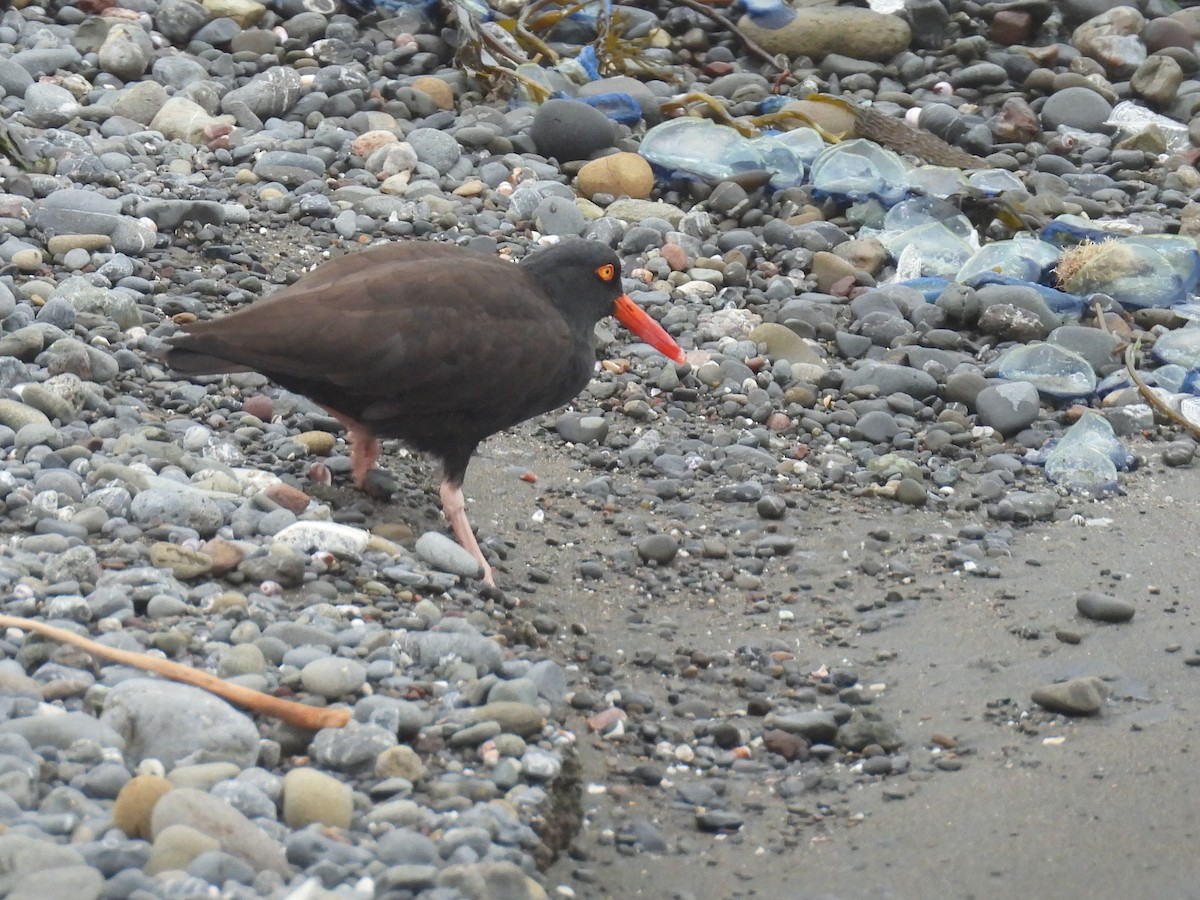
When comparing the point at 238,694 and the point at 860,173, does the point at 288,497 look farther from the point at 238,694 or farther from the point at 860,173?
the point at 860,173

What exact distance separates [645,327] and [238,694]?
2.74m

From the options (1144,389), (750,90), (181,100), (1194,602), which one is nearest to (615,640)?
(1194,602)

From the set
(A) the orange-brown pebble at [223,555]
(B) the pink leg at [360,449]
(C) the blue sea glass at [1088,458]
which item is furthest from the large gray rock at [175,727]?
(C) the blue sea glass at [1088,458]

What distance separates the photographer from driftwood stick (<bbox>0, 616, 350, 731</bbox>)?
131 inches

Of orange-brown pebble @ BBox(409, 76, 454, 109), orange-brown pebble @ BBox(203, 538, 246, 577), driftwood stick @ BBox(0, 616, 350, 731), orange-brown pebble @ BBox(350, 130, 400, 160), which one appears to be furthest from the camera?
orange-brown pebble @ BBox(409, 76, 454, 109)

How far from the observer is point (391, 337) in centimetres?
461

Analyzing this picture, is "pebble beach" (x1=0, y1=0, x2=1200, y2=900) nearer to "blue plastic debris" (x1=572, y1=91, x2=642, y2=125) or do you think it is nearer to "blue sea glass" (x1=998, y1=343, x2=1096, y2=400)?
"blue sea glass" (x1=998, y1=343, x2=1096, y2=400)

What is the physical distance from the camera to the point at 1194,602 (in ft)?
15.3

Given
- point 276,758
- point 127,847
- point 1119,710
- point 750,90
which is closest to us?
point 127,847

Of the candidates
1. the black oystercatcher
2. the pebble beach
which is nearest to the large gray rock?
the pebble beach

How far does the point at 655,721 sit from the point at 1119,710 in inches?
49.9

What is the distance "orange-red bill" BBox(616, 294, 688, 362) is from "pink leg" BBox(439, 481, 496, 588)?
A: 1074 millimetres

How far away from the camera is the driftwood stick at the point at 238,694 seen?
3316mm

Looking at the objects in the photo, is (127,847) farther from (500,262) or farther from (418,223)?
(418,223)
